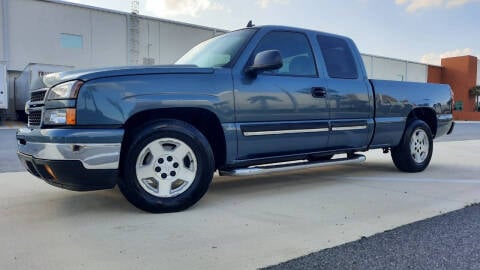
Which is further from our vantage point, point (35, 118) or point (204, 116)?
point (204, 116)

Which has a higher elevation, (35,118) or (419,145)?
(35,118)

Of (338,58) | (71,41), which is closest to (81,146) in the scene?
(338,58)

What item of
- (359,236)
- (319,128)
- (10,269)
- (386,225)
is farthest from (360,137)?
(10,269)

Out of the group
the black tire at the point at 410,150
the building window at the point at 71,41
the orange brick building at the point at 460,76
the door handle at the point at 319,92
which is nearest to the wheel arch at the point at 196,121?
the door handle at the point at 319,92

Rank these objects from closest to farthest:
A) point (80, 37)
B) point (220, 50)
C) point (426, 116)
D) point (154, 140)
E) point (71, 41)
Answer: point (154, 140)
point (220, 50)
point (426, 116)
point (71, 41)
point (80, 37)

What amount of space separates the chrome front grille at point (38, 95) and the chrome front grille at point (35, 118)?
121 millimetres

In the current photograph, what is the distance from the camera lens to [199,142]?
13.1 feet

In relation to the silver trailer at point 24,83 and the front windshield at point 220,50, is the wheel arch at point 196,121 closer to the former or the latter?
the front windshield at point 220,50

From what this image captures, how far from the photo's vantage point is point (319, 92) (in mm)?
4914

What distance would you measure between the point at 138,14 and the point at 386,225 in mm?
30223

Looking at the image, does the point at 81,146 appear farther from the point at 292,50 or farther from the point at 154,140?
the point at 292,50

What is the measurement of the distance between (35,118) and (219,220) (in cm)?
195

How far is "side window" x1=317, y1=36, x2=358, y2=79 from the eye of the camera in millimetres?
5254

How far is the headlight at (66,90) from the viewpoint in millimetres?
3549
